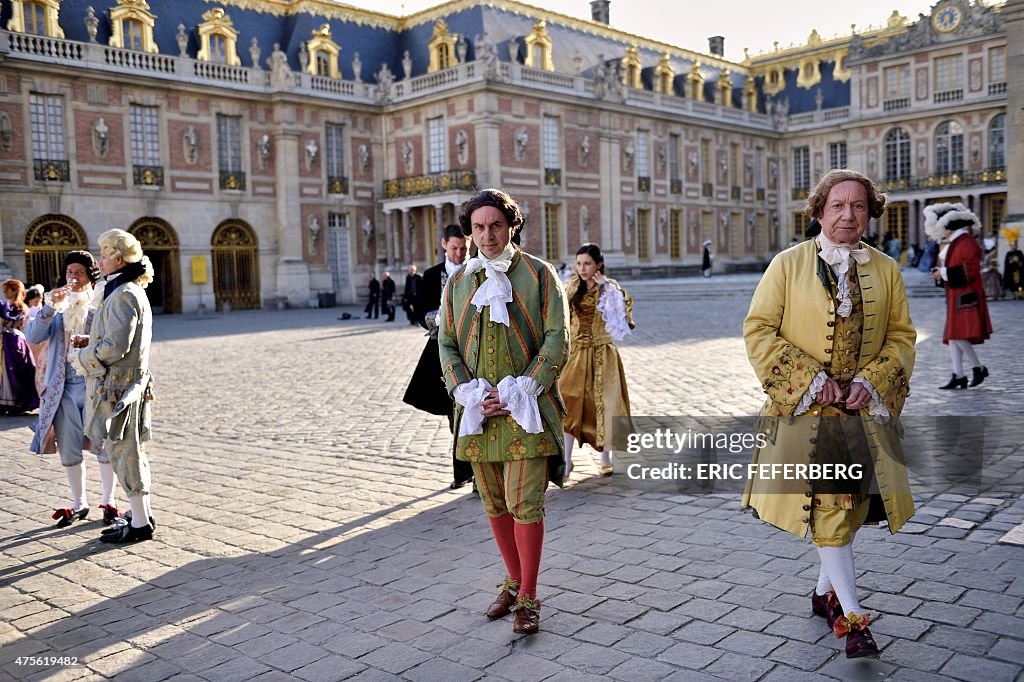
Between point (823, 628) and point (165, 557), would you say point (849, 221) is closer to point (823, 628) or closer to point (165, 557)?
point (823, 628)

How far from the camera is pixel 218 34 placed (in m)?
31.1

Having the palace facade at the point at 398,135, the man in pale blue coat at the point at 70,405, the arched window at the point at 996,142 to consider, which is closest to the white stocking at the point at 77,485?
the man in pale blue coat at the point at 70,405

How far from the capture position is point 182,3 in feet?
102

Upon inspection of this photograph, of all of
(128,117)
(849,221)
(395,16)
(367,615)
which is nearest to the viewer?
(849,221)

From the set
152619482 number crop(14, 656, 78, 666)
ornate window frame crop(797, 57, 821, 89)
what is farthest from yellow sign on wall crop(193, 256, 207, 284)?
ornate window frame crop(797, 57, 821, 89)

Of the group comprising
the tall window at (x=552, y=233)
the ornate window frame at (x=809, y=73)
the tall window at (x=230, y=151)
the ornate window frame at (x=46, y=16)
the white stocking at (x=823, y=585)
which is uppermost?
the ornate window frame at (x=809, y=73)

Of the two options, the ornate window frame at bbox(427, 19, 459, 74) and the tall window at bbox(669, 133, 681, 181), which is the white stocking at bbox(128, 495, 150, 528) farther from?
the tall window at bbox(669, 133, 681, 181)

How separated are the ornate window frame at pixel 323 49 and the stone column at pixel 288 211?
7.86 ft

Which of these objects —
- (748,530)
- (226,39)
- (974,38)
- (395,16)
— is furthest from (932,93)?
(748,530)

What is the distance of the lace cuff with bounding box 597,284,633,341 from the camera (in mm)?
6629

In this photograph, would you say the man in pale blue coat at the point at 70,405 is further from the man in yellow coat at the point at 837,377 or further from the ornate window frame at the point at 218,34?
the ornate window frame at the point at 218,34

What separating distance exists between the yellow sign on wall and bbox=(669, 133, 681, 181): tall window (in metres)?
20.3

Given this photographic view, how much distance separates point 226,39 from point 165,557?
29.7 metres

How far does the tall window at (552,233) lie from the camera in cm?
3475
